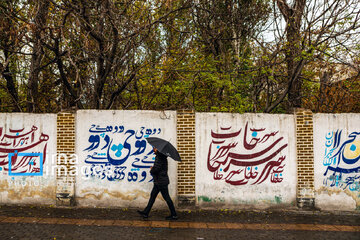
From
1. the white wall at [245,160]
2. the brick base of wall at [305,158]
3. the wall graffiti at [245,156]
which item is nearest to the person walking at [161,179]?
the white wall at [245,160]

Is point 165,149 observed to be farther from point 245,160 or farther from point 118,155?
point 245,160

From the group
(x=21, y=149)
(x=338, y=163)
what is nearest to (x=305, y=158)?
(x=338, y=163)

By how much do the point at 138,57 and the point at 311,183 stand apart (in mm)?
7422

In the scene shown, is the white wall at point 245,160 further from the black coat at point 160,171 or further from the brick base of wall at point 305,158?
the black coat at point 160,171

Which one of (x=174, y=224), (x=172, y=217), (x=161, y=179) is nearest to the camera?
(x=174, y=224)

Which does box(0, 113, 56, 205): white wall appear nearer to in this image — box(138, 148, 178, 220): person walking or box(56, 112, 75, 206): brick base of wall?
box(56, 112, 75, 206): brick base of wall

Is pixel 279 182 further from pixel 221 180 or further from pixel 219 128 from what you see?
pixel 219 128

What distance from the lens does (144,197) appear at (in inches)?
294

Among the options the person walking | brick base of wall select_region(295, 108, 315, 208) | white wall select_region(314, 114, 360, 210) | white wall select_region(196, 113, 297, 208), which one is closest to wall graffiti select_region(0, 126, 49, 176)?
the person walking

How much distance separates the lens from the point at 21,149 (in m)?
7.61

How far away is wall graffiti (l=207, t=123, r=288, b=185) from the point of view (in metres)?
7.54

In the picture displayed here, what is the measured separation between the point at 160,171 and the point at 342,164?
4657 mm

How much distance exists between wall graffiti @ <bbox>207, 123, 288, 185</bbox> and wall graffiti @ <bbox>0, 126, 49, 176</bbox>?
4.34 m

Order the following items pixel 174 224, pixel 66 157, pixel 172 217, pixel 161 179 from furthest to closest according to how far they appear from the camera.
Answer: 1. pixel 66 157
2. pixel 172 217
3. pixel 161 179
4. pixel 174 224
